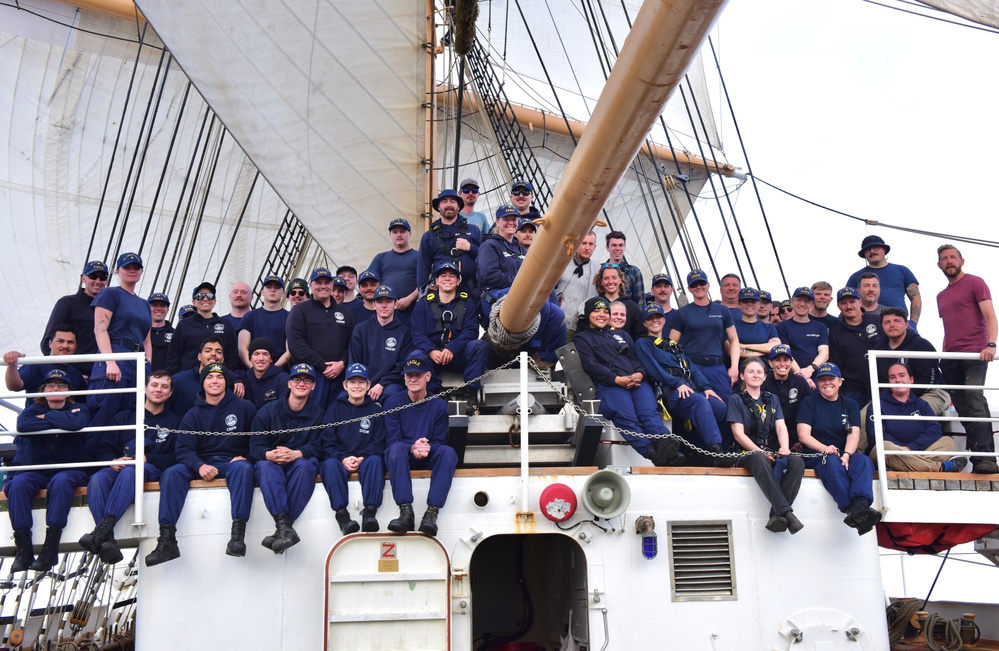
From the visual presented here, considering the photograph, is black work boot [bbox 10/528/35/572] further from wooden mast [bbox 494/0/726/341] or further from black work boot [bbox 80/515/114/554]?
wooden mast [bbox 494/0/726/341]

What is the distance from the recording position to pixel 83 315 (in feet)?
24.1

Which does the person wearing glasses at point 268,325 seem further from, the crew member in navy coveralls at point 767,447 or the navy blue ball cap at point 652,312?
the crew member in navy coveralls at point 767,447

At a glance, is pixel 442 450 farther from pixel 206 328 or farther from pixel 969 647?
pixel 969 647

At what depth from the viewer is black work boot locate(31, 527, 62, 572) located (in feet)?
17.9

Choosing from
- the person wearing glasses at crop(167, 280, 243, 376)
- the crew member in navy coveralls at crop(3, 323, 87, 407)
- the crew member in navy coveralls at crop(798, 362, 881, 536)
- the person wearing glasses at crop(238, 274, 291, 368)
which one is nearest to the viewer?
the crew member in navy coveralls at crop(798, 362, 881, 536)

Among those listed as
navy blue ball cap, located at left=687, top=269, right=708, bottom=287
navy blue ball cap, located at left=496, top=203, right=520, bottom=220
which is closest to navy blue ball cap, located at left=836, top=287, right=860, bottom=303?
navy blue ball cap, located at left=687, top=269, right=708, bottom=287

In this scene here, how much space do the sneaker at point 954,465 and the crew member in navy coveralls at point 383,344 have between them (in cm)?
380

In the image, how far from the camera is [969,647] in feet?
22.3

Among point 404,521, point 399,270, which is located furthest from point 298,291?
point 404,521

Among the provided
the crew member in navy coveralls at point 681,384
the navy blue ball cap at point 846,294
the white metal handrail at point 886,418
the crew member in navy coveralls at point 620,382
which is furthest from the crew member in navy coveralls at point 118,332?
the navy blue ball cap at point 846,294

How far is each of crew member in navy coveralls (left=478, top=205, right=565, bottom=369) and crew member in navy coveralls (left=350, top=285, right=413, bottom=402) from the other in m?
0.67

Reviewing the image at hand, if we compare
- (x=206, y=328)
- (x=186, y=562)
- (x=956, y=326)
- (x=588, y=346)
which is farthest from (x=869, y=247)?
(x=186, y=562)

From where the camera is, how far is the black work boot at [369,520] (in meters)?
5.46

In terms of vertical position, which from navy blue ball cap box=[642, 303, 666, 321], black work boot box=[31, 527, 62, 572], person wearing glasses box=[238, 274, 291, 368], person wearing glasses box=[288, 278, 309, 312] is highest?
person wearing glasses box=[288, 278, 309, 312]
